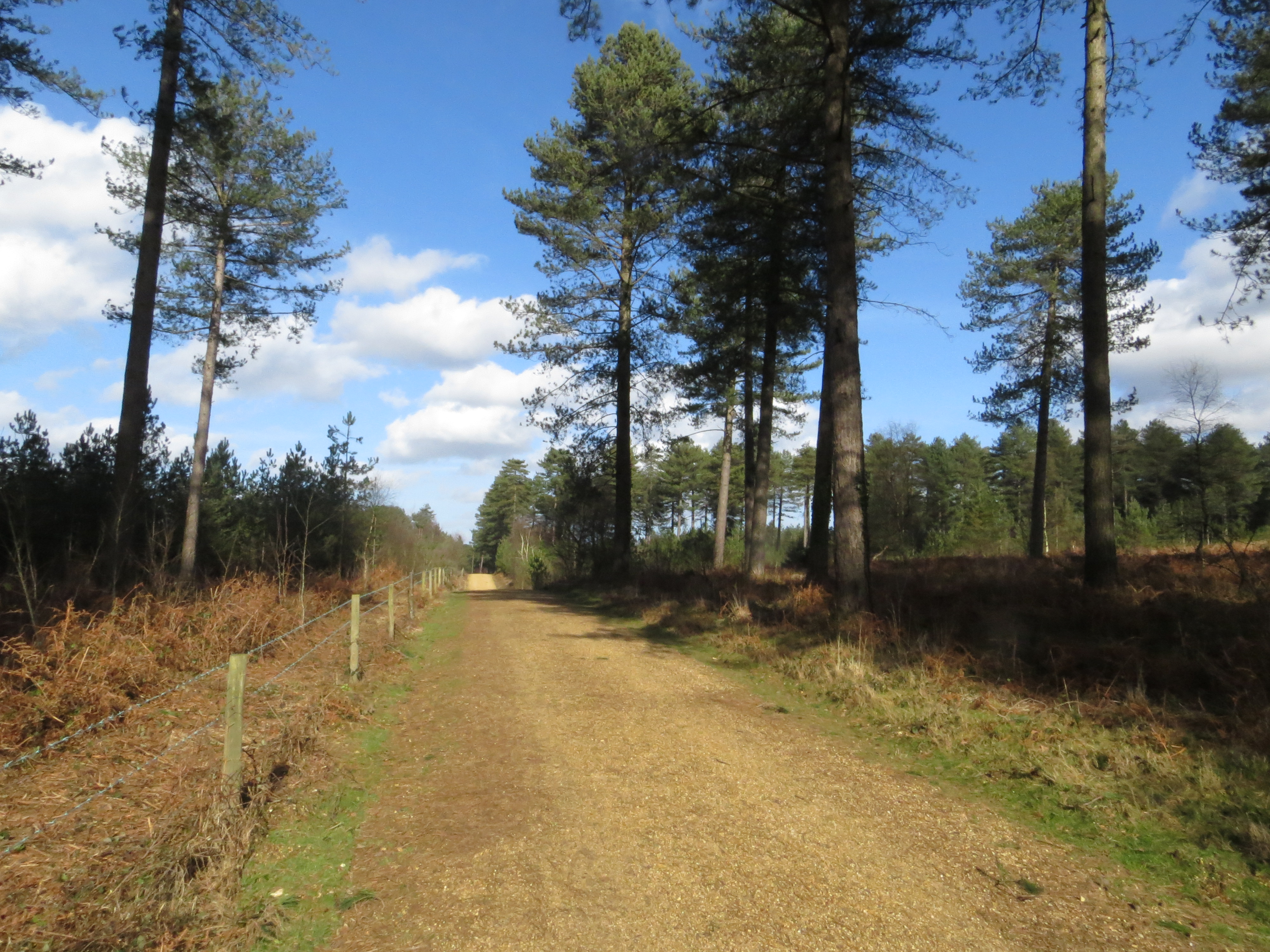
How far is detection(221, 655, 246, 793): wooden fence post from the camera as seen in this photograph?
498 cm

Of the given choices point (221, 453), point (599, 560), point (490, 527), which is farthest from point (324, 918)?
point (490, 527)

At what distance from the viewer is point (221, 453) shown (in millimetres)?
22188

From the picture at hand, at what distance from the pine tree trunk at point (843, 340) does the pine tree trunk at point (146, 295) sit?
9.82m

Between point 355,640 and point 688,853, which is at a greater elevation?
point 355,640

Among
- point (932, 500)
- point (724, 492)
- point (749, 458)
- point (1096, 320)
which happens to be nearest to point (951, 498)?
point (932, 500)

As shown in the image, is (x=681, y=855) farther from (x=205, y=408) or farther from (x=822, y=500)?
(x=205, y=408)

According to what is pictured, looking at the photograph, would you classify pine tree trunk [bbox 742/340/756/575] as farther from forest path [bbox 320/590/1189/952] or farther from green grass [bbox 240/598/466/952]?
green grass [bbox 240/598/466/952]

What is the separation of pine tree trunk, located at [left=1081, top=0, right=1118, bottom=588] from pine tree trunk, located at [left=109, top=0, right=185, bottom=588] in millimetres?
12973

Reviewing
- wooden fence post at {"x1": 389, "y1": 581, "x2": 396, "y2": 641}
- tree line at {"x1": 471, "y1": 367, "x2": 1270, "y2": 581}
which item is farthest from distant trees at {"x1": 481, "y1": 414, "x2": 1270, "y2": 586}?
wooden fence post at {"x1": 389, "y1": 581, "x2": 396, "y2": 641}

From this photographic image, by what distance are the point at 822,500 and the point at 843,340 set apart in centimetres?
536

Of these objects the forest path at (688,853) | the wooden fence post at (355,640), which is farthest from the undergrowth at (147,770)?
the forest path at (688,853)

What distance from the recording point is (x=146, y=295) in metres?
12.0

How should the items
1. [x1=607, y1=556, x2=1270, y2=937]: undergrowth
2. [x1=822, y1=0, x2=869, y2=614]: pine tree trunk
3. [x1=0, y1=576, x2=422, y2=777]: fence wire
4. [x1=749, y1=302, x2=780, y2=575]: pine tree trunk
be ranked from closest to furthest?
[x1=0, y1=576, x2=422, y2=777]: fence wire < [x1=607, y1=556, x2=1270, y2=937]: undergrowth < [x1=822, y1=0, x2=869, y2=614]: pine tree trunk < [x1=749, y1=302, x2=780, y2=575]: pine tree trunk

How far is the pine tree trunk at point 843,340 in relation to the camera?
11.1 metres
